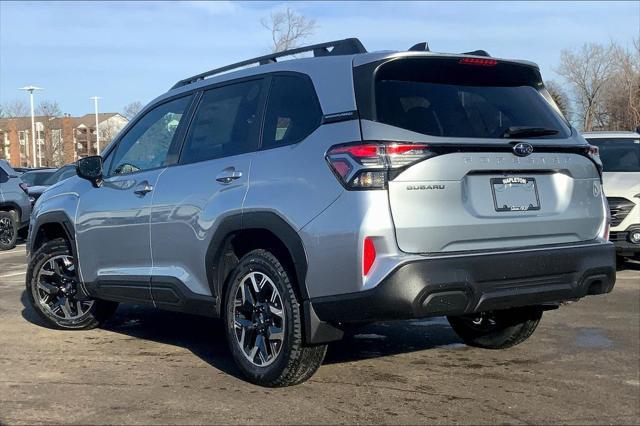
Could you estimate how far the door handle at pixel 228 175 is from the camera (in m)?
4.68

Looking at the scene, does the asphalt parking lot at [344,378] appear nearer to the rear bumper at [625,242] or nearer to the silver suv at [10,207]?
the rear bumper at [625,242]

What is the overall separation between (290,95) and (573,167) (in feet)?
5.85

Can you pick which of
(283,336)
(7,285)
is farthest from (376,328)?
(7,285)

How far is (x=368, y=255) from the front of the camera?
12.6 feet

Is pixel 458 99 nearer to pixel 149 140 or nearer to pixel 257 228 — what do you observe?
pixel 257 228

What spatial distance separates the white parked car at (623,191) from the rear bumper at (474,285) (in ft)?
17.2

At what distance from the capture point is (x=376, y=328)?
6398 mm

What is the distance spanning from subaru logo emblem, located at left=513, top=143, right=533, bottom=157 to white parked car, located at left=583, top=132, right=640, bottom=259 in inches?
223

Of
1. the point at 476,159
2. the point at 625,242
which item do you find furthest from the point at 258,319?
the point at 625,242

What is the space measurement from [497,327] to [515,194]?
65.0 inches

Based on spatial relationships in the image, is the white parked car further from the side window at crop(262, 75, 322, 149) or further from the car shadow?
the side window at crop(262, 75, 322, 149)

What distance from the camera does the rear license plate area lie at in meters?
4.18

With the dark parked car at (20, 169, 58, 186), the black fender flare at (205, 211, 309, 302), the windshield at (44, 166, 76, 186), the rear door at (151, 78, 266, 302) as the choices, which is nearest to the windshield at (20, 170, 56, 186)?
the dark parked car at (20, 169, 58, 186)

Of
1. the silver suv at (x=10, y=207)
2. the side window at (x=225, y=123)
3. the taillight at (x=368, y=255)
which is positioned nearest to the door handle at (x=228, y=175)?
the side window at (x=225, y=123)
